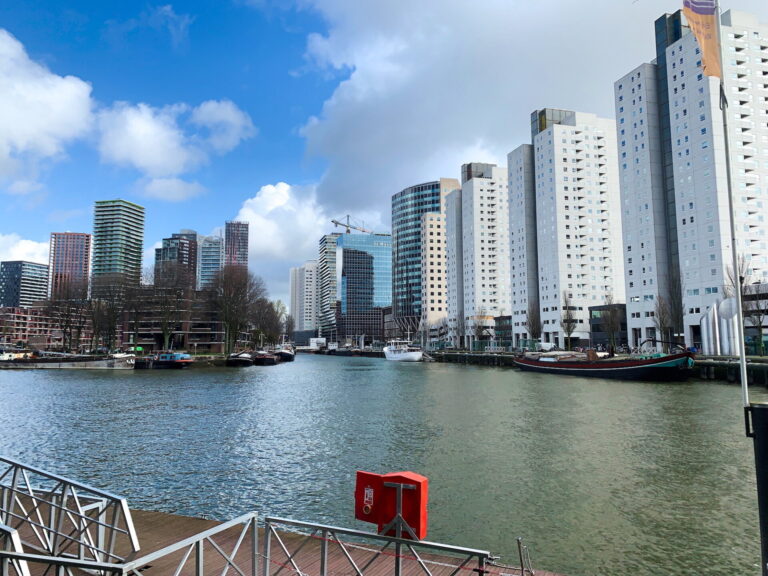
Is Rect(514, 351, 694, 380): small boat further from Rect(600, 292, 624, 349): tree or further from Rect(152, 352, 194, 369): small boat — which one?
Rect(152, 352, 194, 369): small boat

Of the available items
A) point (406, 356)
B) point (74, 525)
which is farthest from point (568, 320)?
point (74, 525)

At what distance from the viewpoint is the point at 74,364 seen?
9119cm

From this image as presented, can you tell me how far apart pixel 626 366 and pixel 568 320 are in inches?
2188

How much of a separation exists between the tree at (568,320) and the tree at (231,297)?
245ft

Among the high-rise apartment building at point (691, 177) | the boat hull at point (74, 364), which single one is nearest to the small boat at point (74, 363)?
the boat hull at point (74, 364)

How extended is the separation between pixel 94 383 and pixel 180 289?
47.4 m

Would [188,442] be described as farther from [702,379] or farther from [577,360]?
[577,360]

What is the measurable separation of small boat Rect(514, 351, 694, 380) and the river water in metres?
16.8

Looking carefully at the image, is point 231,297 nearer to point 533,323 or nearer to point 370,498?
point 533,323

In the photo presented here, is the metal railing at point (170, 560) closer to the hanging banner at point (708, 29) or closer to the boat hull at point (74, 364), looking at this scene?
the hanging banner at point (708, 29)

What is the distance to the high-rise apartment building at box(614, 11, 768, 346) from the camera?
88062mm

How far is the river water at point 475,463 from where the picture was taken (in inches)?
533

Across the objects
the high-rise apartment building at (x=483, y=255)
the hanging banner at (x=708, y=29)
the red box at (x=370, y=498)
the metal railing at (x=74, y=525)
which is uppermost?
the high-rise apartment building at (x=483, y=255)

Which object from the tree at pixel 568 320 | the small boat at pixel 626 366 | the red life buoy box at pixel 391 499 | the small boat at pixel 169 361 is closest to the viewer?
the red life buoy box at pixel 391 499
